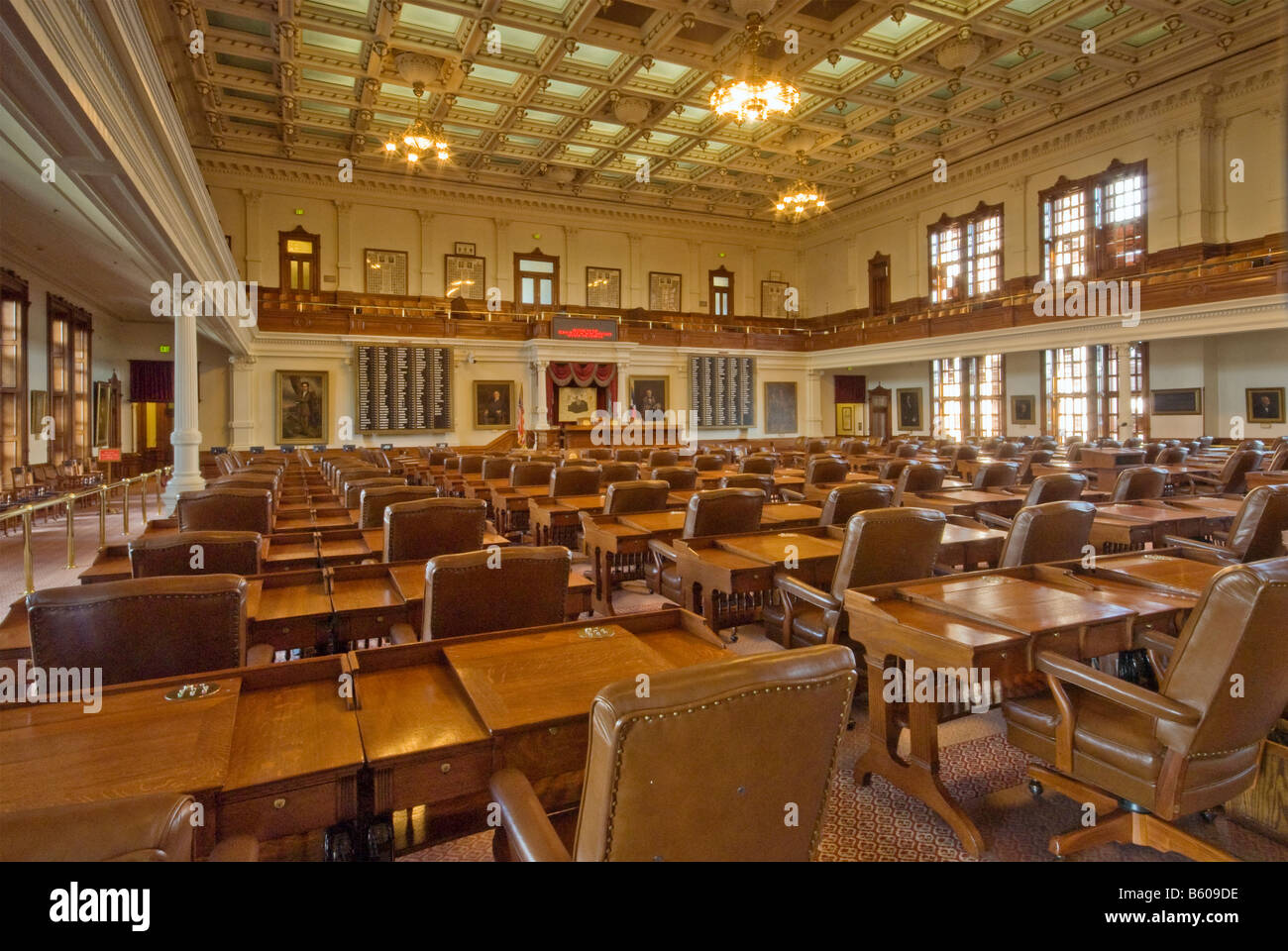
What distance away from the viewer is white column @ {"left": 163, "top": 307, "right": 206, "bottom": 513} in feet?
29.4

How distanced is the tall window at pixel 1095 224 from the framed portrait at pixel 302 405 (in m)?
18.9

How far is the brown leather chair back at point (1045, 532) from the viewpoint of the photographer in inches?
136

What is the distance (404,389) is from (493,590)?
1753cm

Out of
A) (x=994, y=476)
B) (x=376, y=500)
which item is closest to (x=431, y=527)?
(x=376, y=500)

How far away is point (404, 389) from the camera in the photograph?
18.8 meters

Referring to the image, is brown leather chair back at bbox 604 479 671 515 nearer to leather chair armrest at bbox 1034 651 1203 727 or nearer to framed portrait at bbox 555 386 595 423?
leather chair armrest at bbox 1034 651 1203 727

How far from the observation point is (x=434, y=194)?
21.2 meters

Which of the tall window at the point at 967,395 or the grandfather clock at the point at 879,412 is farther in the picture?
the grandfather clock at the point at 879,412

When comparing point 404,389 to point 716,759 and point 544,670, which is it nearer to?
point 544,670

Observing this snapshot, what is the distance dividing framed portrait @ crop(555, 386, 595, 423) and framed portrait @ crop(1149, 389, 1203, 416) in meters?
13.9

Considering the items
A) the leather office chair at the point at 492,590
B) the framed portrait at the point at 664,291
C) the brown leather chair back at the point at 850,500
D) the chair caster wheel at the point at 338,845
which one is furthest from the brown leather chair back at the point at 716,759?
the framed portrait at the point at 664,291

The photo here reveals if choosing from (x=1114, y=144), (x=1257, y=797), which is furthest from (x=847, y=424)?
(x=1257, y=797)

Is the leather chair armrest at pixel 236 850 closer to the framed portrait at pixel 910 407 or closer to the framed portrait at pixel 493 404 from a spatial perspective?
the framed portrait at pixel 493 404
